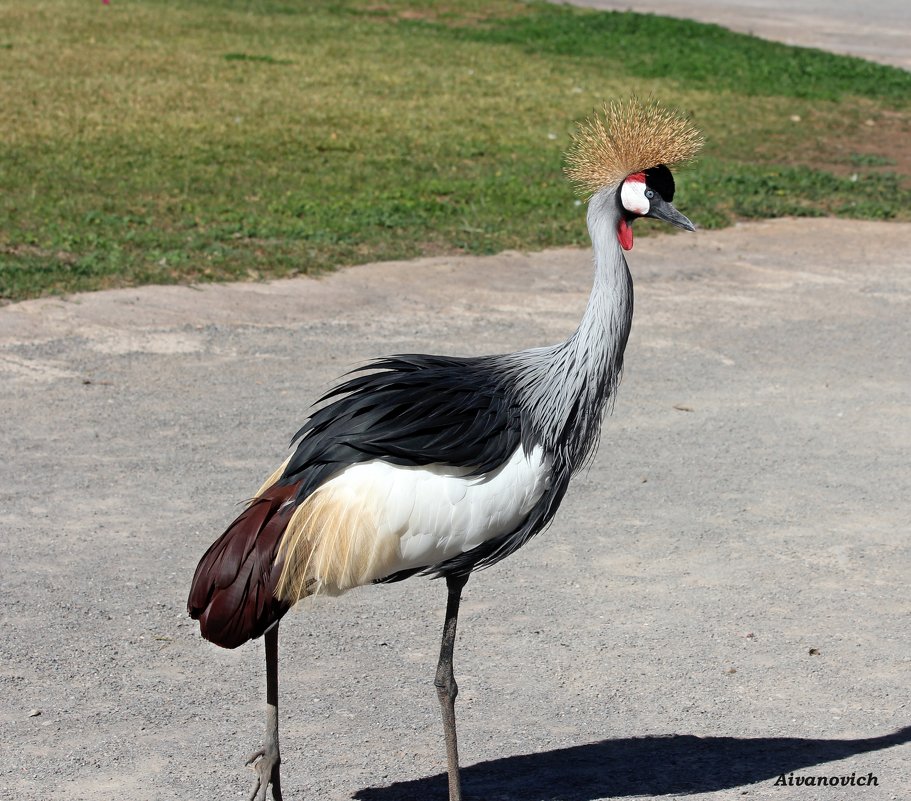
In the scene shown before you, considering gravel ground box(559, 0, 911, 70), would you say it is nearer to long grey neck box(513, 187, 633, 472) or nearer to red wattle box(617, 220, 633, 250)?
red wattle box(617, 220, 633, 250)

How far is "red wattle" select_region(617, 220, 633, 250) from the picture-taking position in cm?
431

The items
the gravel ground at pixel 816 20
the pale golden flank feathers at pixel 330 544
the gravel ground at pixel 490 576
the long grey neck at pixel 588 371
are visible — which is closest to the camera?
the pale golden flank feathers at pixel 330 544

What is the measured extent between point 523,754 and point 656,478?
254cm

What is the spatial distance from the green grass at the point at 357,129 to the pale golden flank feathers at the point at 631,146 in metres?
5.46

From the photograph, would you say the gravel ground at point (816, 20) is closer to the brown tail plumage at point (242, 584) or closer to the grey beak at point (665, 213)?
the grey beak at point (665, 213)

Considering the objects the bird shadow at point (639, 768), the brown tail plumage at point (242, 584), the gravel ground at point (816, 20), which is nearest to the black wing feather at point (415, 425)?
the brown tail plumage at point (242, 584)

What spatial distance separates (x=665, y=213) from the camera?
4352 millimetres

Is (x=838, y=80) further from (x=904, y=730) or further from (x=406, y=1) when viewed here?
(x=904, y=730)

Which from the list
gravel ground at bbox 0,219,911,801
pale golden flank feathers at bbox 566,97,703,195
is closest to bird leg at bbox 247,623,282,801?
gravel ground at bbox 0,219,911,801

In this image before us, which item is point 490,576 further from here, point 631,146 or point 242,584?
point 631,146

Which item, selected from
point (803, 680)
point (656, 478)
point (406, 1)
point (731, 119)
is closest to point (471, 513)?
point (803, 680)

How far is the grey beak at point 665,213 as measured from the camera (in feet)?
14.1

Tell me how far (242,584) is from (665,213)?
174 cm

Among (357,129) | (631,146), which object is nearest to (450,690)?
(631,146)
